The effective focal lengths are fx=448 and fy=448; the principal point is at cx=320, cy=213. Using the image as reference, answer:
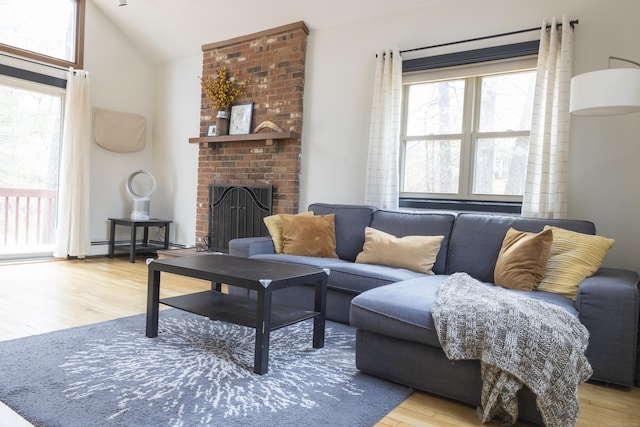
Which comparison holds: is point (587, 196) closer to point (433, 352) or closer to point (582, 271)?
point (582, 271)

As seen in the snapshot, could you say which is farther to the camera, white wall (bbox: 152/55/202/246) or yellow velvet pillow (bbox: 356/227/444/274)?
white wall (bbox: 152/55/202/246)

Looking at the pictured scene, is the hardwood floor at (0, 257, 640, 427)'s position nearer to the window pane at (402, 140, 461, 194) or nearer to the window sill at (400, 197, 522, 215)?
the window sill at (400, 197, 522, 215)

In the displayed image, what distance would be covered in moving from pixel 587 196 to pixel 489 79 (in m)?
1.20

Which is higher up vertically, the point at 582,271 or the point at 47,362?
the point at 582,271

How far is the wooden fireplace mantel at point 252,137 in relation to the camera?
447 cm

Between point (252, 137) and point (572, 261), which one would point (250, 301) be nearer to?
point (572, 261)

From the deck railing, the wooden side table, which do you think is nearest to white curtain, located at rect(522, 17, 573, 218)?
the wooden side table

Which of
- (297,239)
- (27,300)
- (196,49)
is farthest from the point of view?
(196,49)

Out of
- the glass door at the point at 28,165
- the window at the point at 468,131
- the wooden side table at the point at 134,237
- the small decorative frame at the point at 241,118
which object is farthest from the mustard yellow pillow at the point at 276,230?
the glass door at the point at 28,165

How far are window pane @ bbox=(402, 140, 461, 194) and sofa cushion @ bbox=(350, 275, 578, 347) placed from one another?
1625mm

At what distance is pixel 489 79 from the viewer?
364cm

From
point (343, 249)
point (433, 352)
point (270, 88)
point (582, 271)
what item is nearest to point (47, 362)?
point (433, 352)

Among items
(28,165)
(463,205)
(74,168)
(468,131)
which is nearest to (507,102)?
(468,131)

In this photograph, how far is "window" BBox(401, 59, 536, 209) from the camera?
3.52m
